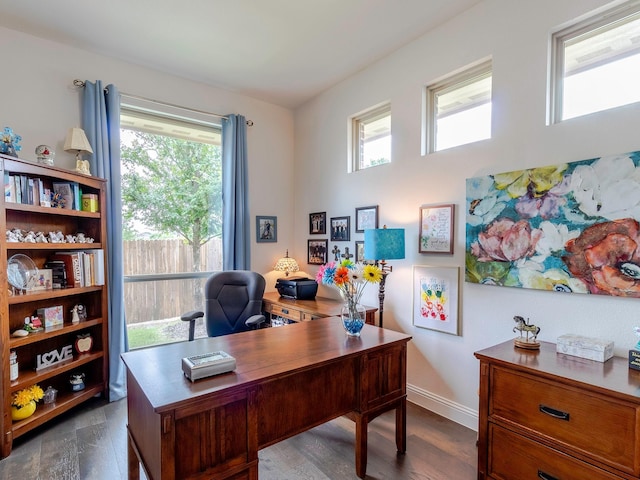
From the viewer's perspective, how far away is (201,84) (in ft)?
11.5

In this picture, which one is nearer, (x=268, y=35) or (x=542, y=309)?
(x=542, y=309)

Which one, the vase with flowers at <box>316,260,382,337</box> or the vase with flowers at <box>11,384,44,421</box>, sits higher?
the vase with flowers at <box>316,260,382,337</box>

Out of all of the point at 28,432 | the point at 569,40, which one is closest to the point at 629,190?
the point at 569,40

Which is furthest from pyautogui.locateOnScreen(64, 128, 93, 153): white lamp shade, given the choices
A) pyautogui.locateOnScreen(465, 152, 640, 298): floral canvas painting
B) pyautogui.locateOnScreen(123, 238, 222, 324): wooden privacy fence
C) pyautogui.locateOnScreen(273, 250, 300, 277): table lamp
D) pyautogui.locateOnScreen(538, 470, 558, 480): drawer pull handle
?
pyautogui.locateOnScreen(538, 470, 558, 480): drawer pull handle

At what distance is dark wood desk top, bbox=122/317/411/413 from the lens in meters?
1.30

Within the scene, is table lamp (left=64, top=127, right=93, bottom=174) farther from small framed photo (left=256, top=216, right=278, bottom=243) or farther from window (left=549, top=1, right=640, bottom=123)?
window (left=549, top=1, right=640, bottom=123)

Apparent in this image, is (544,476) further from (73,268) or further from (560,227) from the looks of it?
(73,268)

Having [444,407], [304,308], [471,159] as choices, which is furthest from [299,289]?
[471,159]

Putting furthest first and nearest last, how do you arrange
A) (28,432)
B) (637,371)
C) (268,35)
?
(268,35) < (28,432) < (637,371)

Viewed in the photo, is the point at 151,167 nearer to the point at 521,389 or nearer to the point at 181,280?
the point at 181,280

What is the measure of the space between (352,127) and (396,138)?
704mm

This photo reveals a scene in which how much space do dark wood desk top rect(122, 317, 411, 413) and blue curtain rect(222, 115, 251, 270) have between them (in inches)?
63.1

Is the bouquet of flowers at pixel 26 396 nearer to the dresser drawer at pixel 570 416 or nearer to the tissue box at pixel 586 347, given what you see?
the dresser drawer at pixel 570 416

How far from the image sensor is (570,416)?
4.75 ft
